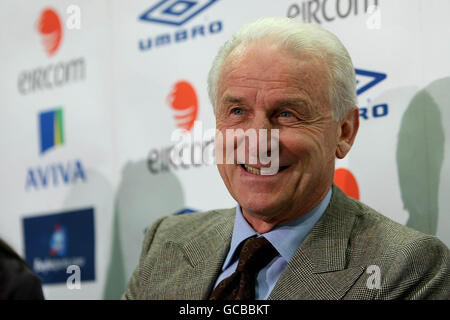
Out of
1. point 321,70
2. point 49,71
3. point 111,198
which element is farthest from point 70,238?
point 321,70

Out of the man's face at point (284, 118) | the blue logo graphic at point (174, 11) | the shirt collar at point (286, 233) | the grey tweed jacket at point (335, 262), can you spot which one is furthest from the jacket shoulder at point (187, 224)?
the blue logo graphic at point (174, 11)

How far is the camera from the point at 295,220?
157 centimetres

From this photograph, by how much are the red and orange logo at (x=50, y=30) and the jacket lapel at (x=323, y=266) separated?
1574mm

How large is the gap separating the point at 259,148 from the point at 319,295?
339 millimetres

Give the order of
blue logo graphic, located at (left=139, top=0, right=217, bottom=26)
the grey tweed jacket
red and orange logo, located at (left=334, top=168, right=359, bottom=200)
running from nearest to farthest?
the grey tweed jacket < red and orange logo, located at (left=334, top=168, right=359, bottom=200) < blue logo graphic, located at (left=139, top=0, right=217, bottom=26)

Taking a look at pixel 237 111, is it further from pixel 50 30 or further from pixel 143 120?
pixel 50 30

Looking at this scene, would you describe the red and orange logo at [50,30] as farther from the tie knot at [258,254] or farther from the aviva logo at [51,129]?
the tie knot at [258,254]

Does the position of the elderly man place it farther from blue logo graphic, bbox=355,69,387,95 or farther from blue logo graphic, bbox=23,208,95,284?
blue logo graphic, bbox=23,208,95,284

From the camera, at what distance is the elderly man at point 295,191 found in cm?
146

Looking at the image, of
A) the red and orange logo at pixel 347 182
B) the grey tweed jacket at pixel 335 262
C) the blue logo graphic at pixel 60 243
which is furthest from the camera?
the blue logo graphic at pixel 60 243

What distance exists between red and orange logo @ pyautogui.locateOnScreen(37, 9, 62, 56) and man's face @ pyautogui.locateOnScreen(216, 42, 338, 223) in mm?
1357

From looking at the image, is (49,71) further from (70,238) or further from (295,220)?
(295,220)

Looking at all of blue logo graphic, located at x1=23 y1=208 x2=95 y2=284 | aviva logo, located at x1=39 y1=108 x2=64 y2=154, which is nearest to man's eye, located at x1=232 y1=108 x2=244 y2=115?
blue logo graphic, located at x1=23 y1=208 x2=95 y2=284

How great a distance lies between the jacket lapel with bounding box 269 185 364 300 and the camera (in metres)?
1.44
